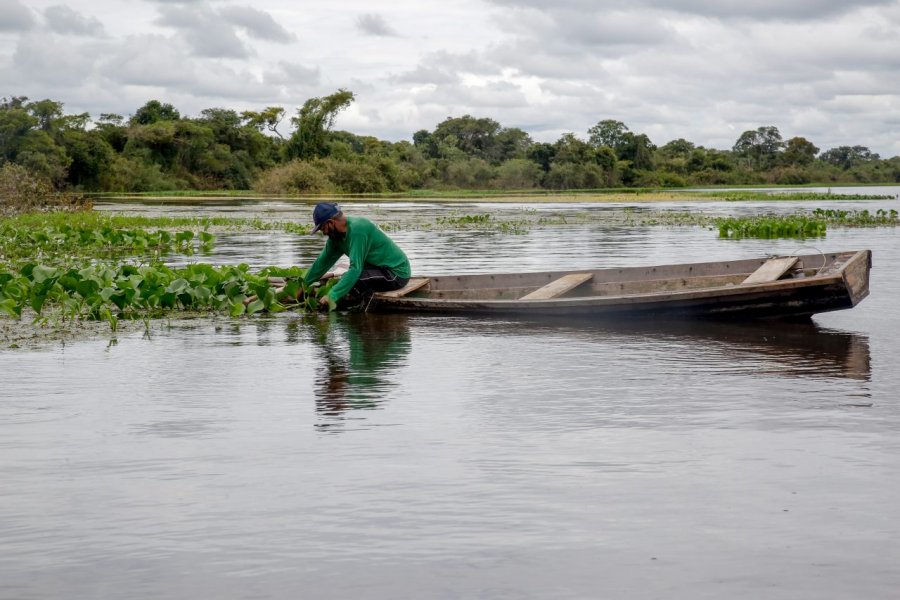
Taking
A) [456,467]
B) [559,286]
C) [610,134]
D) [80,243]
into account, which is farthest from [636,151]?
[456,467]

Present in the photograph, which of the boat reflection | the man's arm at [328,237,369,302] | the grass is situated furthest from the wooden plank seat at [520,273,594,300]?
the grass

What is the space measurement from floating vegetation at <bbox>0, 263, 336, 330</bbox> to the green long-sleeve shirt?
19.7 inches

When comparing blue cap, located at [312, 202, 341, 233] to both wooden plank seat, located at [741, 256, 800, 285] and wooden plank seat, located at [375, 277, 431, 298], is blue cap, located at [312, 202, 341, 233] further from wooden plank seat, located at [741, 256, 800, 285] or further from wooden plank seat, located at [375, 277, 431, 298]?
wooden plank seat, located at [741, 256, 800, 285]

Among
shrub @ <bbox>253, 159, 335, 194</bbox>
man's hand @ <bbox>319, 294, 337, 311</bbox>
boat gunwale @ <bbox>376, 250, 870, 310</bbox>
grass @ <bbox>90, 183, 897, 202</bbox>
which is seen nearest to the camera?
boat gunwale @ <bbox>376, 250, 870, 310</bbox>

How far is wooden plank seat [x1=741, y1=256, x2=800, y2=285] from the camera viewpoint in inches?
386

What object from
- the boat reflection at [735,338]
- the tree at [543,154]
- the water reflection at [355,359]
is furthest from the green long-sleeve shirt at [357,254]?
the tree at [543,154]

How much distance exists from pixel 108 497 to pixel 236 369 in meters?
3.26

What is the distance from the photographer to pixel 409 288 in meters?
10.8

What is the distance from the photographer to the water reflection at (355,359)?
666 cm

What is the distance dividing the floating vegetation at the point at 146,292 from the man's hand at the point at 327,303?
96 mm

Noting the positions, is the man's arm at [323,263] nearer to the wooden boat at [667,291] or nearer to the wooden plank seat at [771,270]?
the wooden boat at [667,291]

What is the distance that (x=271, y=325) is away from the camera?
1033 centimetres

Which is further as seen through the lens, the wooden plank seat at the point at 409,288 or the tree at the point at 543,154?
the tree at the point at 543,154

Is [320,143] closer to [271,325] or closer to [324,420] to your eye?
[271,325]
